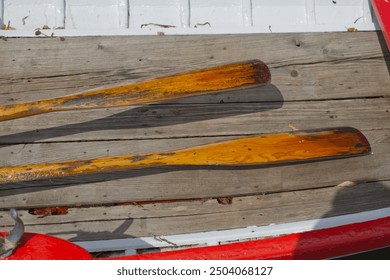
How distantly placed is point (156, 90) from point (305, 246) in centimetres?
92

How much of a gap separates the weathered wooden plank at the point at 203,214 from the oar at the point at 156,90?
20.7 inches

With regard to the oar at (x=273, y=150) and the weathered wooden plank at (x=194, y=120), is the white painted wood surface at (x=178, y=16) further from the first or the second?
the oar at (x=273, y=150)

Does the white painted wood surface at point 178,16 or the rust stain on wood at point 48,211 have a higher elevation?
the white painted wood surface at point 178,16

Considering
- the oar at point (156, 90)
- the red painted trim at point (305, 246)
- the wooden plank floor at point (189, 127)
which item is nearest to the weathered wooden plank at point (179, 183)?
the wooden plank floor at point (189, 127)

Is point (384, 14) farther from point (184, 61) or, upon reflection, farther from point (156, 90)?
point (156, 90)

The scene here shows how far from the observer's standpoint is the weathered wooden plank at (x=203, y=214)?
2580 millimetres

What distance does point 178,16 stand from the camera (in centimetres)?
303

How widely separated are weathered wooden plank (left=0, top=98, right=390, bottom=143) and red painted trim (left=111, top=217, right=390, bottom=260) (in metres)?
0.68

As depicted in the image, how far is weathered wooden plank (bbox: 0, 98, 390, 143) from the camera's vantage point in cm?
271

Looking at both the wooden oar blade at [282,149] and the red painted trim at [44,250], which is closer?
the red painted trim at [44,250]

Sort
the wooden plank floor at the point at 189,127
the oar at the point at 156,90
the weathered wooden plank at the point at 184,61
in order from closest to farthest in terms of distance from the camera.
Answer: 1. the oar at the point at 156,90
2. the wooden plank floor at the point at 189,127
3. the weathered wooden plank at the point at 184,61

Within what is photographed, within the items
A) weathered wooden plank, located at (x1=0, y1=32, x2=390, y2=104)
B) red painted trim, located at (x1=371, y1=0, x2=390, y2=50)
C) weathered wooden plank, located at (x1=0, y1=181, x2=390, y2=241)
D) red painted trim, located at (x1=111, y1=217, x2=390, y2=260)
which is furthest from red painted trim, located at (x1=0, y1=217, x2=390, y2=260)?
red painted trim, located at (x1=371, y1=0, x2=390, y2=50)

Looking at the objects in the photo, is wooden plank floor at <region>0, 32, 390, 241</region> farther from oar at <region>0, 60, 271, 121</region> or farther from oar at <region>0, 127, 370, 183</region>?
oar at <region>0, 60, 271, 121</region>

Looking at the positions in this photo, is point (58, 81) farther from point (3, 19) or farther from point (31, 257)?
point (31, 257)
